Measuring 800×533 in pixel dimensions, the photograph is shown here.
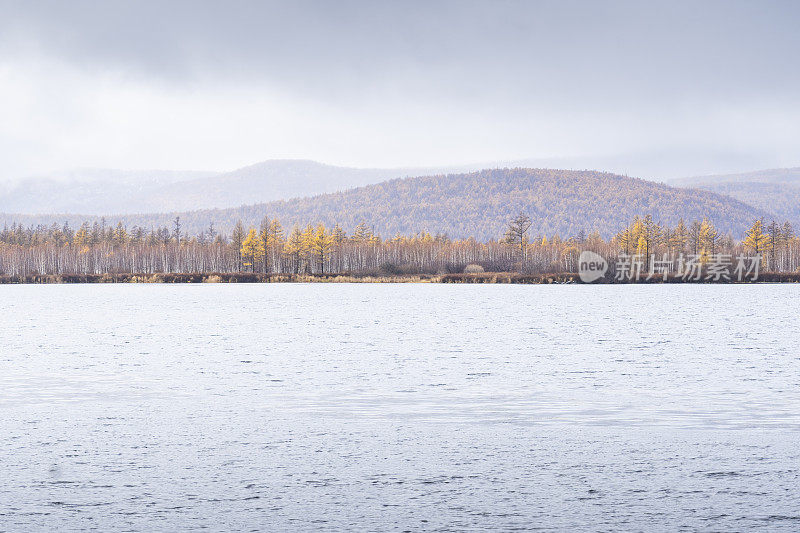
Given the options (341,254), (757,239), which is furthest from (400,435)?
(341,254)

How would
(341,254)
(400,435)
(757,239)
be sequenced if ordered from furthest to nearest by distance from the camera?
(341,254) → (757,239) → (400,435)

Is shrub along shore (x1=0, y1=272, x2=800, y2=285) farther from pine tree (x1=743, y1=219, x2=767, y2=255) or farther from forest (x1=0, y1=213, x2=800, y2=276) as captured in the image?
pine tree (x1=743, y1=219, x2=767, y2=255)

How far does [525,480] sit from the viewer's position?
36.7ft

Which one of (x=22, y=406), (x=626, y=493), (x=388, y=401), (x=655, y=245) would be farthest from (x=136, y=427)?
(x=655, y=245)

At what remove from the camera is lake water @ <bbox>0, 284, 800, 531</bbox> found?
9.79m

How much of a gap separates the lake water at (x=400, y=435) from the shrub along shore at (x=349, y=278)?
96.8 metres

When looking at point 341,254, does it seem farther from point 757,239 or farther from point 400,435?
point 400,435

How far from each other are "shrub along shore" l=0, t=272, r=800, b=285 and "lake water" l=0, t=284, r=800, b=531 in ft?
317

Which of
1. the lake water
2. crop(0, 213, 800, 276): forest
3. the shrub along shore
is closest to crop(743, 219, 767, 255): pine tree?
crop(0, 213, 800, 276): forest

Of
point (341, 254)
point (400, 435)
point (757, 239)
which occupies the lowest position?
point (400, 435)

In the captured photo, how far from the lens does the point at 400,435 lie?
559 inches

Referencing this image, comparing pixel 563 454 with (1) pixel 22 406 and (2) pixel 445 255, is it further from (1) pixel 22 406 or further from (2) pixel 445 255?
(2) pixel 445 255

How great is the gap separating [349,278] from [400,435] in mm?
121479

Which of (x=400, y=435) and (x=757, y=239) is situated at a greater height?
(x=757, y=239)
